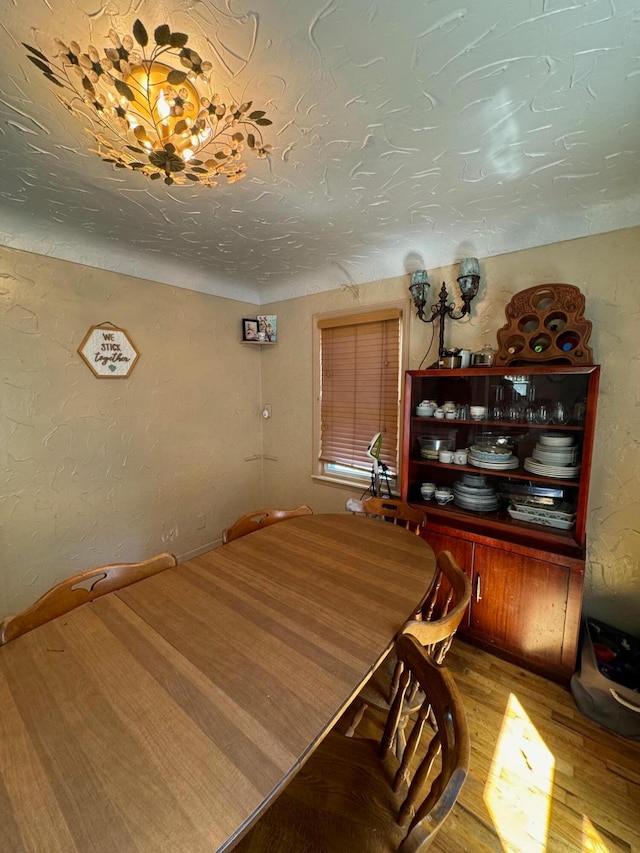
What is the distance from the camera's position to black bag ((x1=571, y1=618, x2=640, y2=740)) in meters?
1.36

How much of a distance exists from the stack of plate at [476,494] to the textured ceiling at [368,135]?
1.35 metres

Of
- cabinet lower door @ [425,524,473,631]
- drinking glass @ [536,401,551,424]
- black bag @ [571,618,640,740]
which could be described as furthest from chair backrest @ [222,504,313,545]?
black bag @ [571,618,640,740]

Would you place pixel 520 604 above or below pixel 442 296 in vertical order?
below

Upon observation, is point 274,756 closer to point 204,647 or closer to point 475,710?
point 204,647

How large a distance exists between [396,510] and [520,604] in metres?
0.75

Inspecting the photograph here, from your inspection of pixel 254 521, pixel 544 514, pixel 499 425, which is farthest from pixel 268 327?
pixel 544 514

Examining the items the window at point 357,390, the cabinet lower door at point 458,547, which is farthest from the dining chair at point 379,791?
the window at point 357,390

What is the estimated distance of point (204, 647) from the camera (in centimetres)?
87

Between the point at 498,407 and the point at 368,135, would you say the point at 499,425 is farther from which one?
the point at 368,135

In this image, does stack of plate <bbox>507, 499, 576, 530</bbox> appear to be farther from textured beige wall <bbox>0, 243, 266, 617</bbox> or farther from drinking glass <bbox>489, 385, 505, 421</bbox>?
textured beige wall <bbox>0, 243, 266, 617</bbox>

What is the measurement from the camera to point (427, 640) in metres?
0.88

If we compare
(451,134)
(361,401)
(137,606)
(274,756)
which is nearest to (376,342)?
(361,401)

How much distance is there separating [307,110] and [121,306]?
1730mm

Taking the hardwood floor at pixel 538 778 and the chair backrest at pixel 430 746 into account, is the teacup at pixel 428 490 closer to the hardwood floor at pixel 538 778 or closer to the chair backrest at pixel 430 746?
the hardwood floor at pixel 538 778
